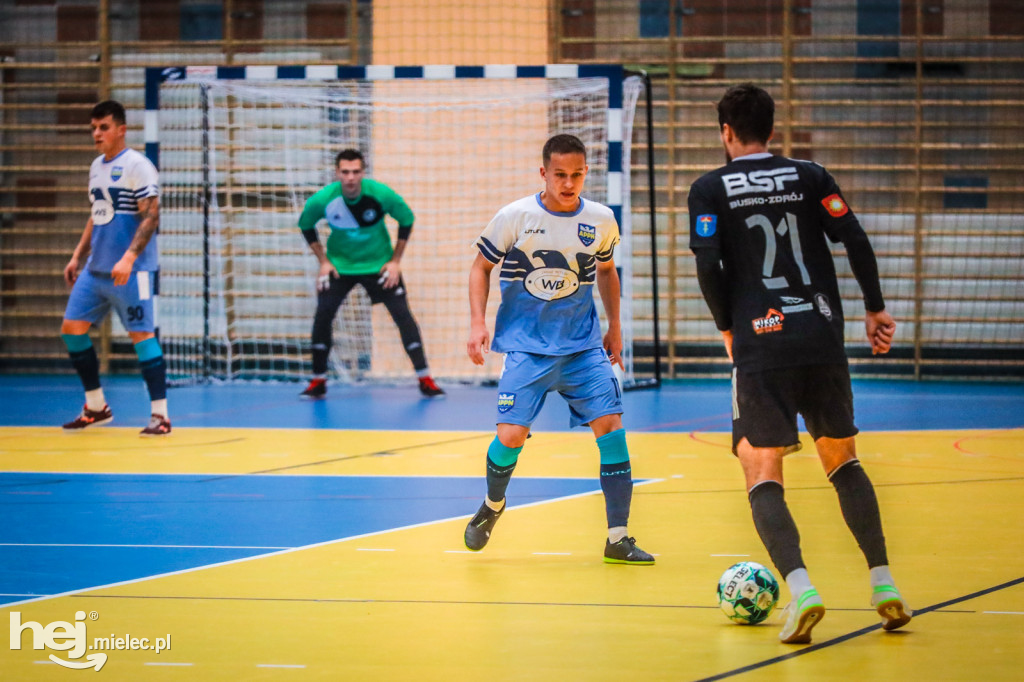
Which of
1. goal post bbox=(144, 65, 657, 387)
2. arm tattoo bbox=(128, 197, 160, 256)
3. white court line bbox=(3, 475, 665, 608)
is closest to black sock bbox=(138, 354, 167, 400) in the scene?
arm tattoo bbox=(128, 197, 160, 256)

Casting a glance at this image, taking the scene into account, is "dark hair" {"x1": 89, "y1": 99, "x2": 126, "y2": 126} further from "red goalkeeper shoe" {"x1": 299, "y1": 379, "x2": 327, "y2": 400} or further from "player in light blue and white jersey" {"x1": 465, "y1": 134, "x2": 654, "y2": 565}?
"player in light blue and white jersey" {"x1": 465, "y1": 134, "x2": 654, "y2": 565}

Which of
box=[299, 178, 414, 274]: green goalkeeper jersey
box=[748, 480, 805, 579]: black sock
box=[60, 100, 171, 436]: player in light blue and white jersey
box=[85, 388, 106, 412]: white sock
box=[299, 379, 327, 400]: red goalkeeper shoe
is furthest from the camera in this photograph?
box=[299, 379, 327, 400]: red goalkeeper shoe

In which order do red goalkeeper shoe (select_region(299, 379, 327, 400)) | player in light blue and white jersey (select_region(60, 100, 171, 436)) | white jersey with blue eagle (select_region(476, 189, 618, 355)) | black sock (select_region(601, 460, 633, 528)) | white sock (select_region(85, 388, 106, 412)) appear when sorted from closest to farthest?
black sock (select_region(601, 460, 633, 528)) → white jersey with blue eagle (select_region(476, 189, 618, 355)) → player in light blue and white jersey (select_region(60, 100, 171, 436)) → white sock (select_region(85, 388, 106, 412)) → red goalkeeper shoe (select_region(299, 379, 327, 400))

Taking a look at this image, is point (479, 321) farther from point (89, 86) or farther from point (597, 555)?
point (89, 86)

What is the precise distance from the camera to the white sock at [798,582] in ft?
11.3

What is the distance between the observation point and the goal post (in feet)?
42.5

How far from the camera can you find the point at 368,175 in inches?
521

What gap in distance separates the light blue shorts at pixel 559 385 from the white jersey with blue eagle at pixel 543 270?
0.23 ft

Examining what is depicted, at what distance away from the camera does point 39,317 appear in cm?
1484

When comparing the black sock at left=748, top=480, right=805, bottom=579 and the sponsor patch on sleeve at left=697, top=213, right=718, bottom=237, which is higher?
the sponsor patch on sleeve at left=697, top=213, right=718, bottom=237

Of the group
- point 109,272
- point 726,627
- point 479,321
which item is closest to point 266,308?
→ point 109,272

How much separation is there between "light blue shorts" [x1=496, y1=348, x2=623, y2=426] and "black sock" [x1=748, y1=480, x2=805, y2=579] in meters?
1.20

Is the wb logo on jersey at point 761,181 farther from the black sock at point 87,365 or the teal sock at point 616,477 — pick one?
the black sock at point 87,365

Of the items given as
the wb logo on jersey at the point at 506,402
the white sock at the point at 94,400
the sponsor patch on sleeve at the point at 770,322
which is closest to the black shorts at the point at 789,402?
the sponsor patch on sleeve at the point at 770,322
